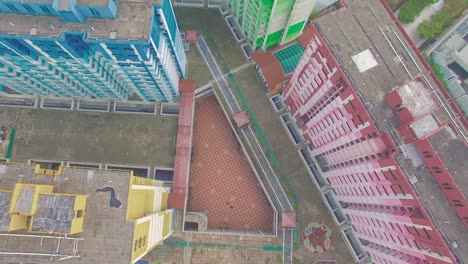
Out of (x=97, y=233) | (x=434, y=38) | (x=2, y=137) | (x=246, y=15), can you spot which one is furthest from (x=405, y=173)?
(x=2, y=137)

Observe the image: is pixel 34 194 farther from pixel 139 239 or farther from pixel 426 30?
pixel 426 30

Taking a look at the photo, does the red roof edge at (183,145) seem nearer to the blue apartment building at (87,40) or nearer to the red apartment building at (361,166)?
the blue apartment building at (87,40)

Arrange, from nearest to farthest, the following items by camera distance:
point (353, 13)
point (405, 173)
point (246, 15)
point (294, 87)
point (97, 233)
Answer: point (97, 233)
point (405, 173)
point (353, 13)
point (294, 87)
point (246, 15)

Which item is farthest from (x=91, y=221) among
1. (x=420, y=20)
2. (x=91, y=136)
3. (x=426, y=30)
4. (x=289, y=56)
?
(x=420, y=20)

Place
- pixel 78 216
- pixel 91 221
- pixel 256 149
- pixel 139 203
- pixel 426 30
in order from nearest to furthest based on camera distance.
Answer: pixel 78 216
pixel 91 221
pixel 139 203
pixel 256 149
pixel 426 30

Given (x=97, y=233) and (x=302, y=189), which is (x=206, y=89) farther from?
(x=97, y=233)

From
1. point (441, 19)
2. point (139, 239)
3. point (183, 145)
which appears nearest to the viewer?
point (139, 239)

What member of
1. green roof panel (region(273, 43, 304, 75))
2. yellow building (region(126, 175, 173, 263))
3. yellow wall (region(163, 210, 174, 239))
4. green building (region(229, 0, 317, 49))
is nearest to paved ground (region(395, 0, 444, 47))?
green roof panel (region(273, 43, 304, 75))
